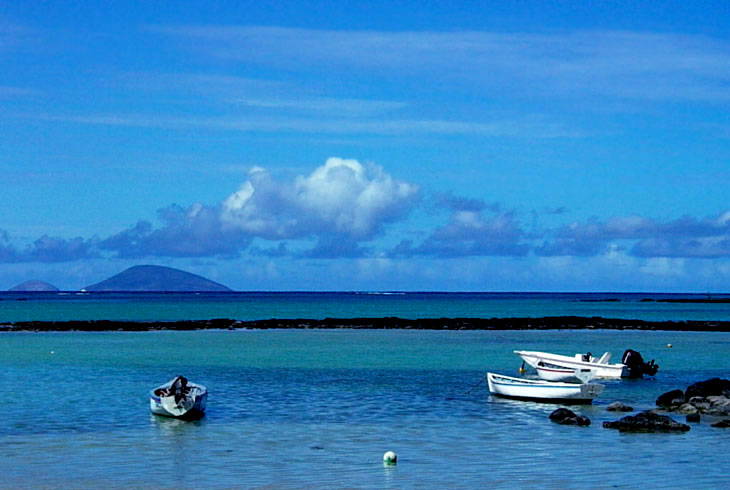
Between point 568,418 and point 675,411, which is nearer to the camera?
point 568,418

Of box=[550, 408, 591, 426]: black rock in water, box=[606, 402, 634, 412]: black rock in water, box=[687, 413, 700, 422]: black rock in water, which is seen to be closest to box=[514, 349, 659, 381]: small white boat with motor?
box=[606, 402, 634, 412]: black rock in water

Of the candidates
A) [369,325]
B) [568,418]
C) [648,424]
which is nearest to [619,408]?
[568,418]

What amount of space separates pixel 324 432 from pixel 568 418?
330 inches

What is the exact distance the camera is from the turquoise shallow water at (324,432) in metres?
24.8

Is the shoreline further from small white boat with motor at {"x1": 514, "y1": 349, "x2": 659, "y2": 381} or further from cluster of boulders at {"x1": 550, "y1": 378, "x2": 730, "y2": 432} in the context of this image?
cluster of boulders at {"x1": 550, "y1": 378, "x2": 730, "y2": 432}

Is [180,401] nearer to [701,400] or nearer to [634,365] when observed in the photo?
[701,400]

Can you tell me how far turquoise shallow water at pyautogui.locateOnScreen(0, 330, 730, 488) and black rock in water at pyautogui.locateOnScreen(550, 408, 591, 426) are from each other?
0.34 m

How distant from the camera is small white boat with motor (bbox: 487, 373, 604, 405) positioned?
38625mm

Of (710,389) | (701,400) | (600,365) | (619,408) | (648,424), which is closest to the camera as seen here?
(648,424)

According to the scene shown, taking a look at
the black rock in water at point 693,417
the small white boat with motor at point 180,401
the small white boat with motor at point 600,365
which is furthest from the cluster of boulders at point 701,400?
the small white boat with motor at point 180,401

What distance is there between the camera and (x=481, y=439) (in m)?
30.4

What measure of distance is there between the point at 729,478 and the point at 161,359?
1684 inches

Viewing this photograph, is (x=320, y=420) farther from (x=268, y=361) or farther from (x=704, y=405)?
(x=268, y=361)

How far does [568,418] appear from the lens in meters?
33.7
